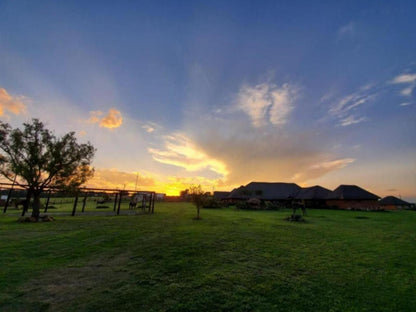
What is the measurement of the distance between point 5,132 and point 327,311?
884 inches

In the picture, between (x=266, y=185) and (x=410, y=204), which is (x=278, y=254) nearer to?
(x=266, y=185)

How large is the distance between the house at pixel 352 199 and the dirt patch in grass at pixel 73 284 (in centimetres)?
4908

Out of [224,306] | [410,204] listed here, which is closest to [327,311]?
[224,306]

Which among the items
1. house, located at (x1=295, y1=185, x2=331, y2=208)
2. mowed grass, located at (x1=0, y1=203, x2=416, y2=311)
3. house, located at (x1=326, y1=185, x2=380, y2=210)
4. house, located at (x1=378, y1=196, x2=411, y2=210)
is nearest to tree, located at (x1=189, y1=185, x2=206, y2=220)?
mowed grass, located at (x1=0, y1=203, x2=416, y2=311)

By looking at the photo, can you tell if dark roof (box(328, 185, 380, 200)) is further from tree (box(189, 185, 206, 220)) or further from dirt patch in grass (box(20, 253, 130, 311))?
dirt patch in grass (box(20, 253, 130, 311))

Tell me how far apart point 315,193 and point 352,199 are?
7.57m

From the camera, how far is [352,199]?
4172 cm

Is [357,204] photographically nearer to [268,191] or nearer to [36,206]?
[268,191]

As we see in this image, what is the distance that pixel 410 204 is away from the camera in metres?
50.5

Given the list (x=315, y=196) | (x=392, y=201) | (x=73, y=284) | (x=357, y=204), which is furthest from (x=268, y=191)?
(x=73, y=284)

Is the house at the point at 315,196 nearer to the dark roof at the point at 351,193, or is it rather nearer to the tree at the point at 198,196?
the dark roof at the point at 351,193

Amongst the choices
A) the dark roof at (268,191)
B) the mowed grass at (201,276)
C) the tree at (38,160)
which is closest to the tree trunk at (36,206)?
the tree at (38,160)

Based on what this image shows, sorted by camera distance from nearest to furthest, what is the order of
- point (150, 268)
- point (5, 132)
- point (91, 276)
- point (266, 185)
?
point (91, 276)
point (150, 268)
point (5, 132)
point (266, 185)

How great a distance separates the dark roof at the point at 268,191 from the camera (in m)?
53.1
